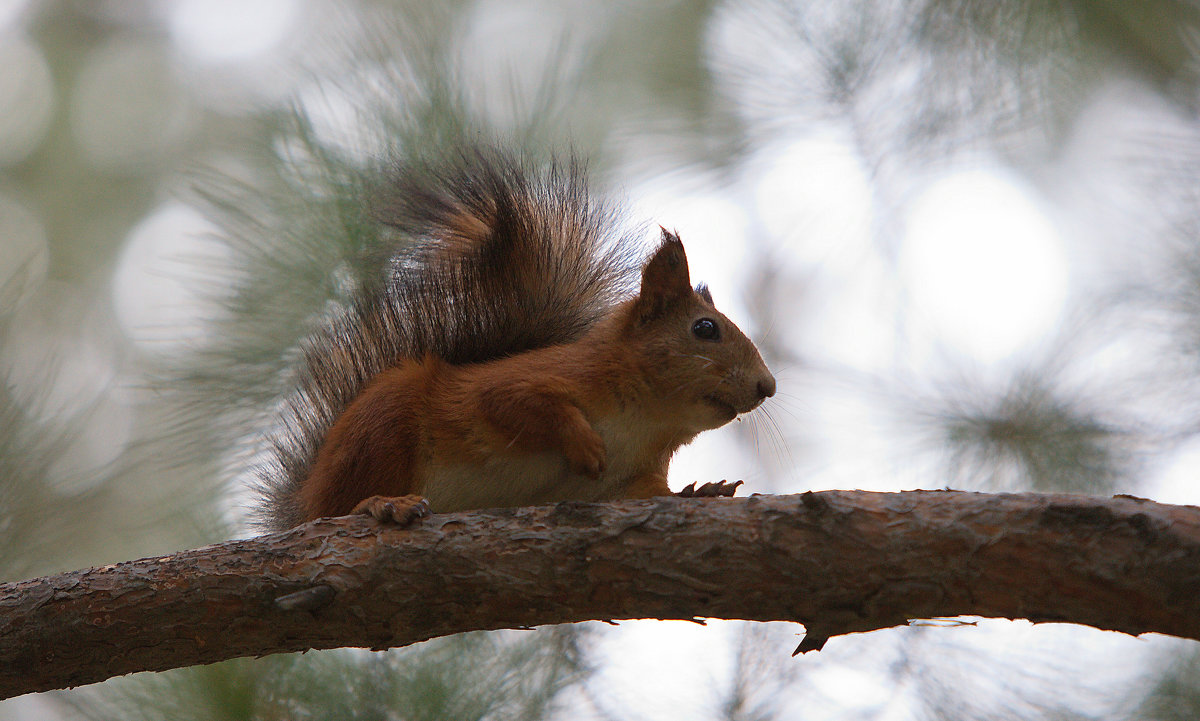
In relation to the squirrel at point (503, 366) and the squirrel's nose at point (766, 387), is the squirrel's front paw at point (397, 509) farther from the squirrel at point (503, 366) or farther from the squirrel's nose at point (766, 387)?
the squirrel's nose at point (766, 387)

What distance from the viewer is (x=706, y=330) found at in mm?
1891

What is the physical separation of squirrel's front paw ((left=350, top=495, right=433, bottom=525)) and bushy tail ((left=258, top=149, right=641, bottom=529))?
44cm

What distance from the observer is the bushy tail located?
1.97 meters

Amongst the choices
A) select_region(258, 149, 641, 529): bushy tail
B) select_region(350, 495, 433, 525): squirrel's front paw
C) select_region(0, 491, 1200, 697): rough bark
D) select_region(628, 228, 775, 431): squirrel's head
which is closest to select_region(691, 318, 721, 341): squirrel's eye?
select_region(628, 228, 775, 431): squirrel's head

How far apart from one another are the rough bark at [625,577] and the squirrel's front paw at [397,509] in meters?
0.02

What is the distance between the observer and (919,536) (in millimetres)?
1326

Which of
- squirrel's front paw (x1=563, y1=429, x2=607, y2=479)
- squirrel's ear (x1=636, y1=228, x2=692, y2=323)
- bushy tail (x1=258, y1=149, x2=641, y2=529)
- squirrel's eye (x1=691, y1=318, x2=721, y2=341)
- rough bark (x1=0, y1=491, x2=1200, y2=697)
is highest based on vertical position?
bushy tail (x1=258, y1=149, x2=641, y2=529)

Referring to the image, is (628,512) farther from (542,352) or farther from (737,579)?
(542,352)

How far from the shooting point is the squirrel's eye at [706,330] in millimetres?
1886

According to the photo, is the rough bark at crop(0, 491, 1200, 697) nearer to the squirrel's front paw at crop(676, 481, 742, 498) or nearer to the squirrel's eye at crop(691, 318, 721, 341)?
the squirrel's front paw at crop(676, 481, 742, 498)

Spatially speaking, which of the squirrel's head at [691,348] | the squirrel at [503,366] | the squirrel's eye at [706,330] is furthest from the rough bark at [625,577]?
the squirrel's eye at [706,330]

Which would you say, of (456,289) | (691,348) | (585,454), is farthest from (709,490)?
(456,289)

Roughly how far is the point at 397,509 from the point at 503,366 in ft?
1.23

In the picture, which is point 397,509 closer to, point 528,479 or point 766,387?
point 528,479
